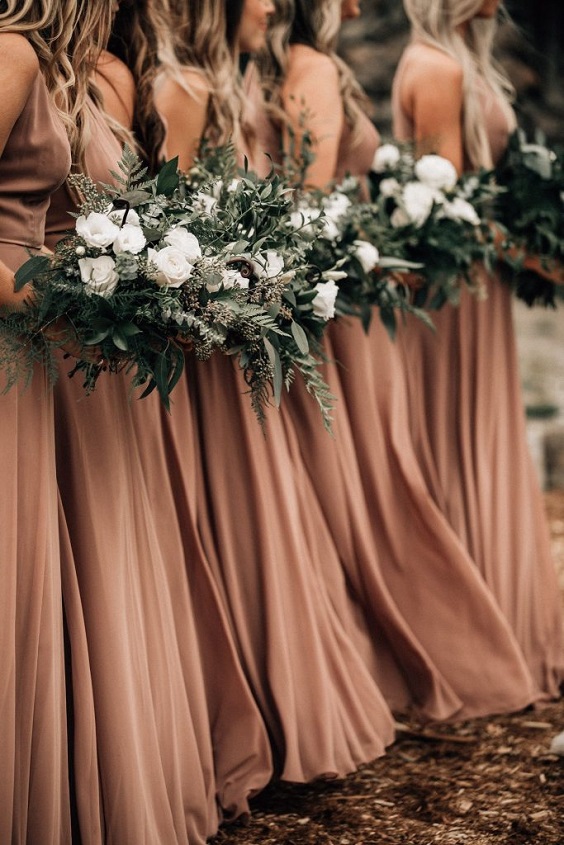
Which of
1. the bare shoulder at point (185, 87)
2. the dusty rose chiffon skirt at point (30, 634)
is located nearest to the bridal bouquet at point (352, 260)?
the bare shoulder at point (185, 87)

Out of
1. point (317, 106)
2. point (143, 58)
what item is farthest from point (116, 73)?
point (317, 106)

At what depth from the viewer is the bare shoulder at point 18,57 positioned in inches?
97.1

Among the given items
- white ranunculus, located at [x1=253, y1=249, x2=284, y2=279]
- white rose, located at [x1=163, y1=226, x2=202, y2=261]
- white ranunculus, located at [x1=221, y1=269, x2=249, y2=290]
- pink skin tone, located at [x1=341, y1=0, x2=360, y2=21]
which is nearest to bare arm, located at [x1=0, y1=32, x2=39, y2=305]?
white rose, located at [x1=163, y1=226, x2=202, y2=261]

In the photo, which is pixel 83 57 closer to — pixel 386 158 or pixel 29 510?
pixel 29 510

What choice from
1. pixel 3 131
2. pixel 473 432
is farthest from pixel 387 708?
pixel 3 131

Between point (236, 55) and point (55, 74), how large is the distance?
117cm

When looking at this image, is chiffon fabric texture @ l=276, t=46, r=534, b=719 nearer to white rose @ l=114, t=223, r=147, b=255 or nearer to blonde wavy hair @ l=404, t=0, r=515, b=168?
blonde wavy hair @ l=404, t=0, r=515, b=168

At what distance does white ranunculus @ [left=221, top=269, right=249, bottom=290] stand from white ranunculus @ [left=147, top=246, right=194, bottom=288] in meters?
0.14

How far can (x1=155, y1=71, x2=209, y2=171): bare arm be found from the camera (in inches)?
136

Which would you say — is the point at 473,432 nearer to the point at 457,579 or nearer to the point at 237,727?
the point at 457,579

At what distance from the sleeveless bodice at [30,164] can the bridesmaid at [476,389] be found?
203 cm

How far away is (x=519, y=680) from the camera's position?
4.01m

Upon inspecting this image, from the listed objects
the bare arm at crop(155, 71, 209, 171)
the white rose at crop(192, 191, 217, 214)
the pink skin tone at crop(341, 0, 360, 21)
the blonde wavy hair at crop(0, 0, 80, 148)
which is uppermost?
the pink skin tone at crop(341, 0, 360, 21)

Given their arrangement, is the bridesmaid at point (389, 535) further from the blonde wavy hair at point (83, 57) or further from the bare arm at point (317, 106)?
the blonde wavy hair at point (83, 57)
